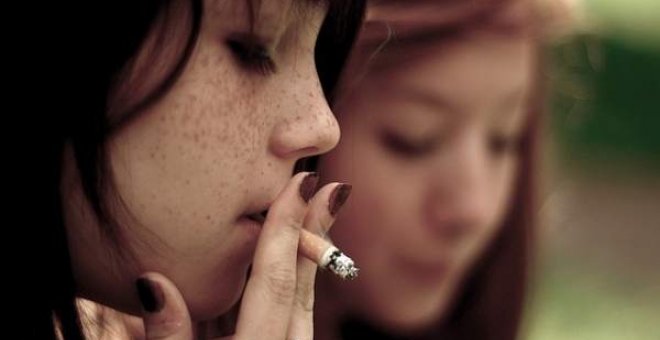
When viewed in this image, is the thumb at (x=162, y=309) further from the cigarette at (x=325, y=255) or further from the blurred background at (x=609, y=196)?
the blurred background at (x=609, y=196)

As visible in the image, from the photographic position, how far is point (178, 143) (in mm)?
1104

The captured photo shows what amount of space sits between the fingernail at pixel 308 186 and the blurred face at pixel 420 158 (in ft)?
1.71

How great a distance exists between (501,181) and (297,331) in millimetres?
661

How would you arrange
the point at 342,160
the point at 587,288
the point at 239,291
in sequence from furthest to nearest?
the point at 587,288 < the point at 342,160 < the point at 239,291

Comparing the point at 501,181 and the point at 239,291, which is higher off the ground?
the point at 239,291

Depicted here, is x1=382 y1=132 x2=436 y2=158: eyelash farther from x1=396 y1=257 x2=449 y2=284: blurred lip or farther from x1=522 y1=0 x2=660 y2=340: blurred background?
x1=522 y1=0 x2=660 y2=340: blurred background

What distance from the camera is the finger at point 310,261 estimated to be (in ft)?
4.01

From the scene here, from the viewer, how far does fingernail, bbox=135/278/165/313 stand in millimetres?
1138

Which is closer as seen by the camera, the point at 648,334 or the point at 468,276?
the point at 468,276

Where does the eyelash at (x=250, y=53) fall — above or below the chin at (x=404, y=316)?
above

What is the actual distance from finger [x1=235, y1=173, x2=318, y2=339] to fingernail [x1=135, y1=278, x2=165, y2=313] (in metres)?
0.08

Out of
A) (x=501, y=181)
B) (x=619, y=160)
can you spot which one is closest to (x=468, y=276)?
(x=501, y=181)

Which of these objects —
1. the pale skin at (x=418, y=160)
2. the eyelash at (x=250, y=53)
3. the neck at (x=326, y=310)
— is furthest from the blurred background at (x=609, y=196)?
the eyelash at (x=250, y=53)

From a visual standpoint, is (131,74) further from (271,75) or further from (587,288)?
(587,288)
